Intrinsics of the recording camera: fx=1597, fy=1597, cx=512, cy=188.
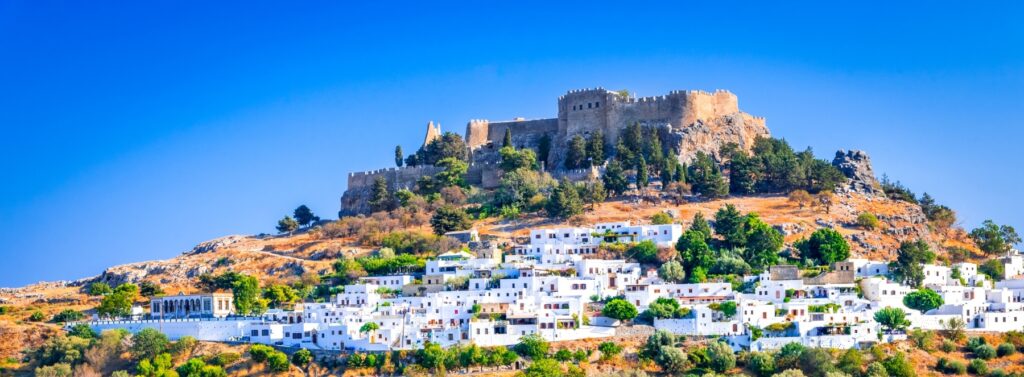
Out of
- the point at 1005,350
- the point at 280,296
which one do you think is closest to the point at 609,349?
the point at 1005,350

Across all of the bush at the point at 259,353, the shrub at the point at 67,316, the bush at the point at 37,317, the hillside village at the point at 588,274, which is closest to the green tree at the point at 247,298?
the hillside village at the point at 588,274

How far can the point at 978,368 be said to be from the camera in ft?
191

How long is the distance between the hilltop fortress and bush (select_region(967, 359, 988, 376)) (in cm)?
2913

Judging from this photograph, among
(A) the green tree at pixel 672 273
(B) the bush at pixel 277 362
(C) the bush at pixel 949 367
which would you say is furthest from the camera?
(A) the green tree at pixel 672 273

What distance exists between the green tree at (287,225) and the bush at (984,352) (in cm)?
4251

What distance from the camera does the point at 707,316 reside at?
198ft

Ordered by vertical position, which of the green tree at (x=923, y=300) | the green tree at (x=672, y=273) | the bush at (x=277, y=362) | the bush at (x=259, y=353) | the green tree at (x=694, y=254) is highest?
the green tree at (x=694, y=254)

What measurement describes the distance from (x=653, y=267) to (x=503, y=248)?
8.38 m

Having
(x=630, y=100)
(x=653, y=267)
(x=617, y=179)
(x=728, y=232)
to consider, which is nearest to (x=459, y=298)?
(x=653, y=267)

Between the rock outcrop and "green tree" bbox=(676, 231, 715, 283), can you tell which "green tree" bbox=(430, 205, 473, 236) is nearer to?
"green tree" bbox=(676, 231, 715, 283)

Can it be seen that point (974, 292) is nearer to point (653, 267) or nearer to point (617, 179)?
point (653, 267)

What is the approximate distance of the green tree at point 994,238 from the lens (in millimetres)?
75375

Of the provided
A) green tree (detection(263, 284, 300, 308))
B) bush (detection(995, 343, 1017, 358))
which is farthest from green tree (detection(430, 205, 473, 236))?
bush (detection(995, 343, 1017, 358))

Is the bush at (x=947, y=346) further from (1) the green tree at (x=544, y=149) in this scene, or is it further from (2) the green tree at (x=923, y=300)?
(1) the green tree at (x=544, y=149)
